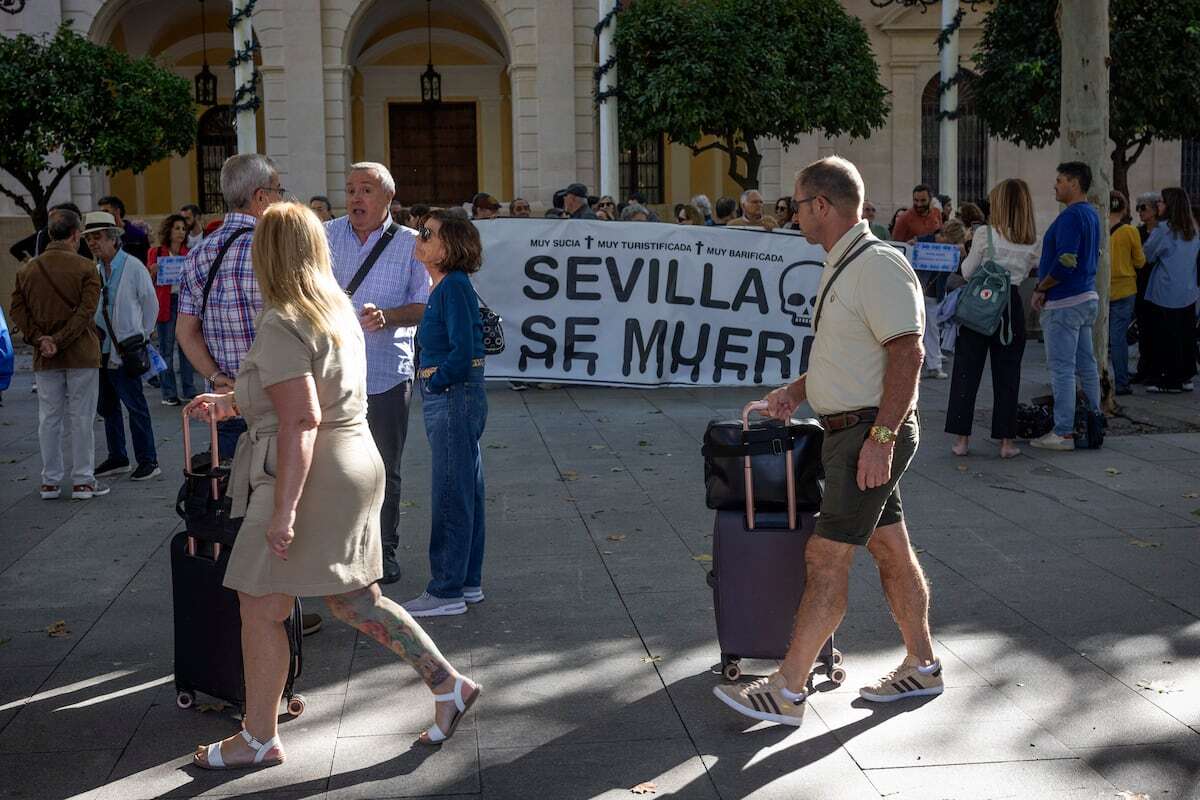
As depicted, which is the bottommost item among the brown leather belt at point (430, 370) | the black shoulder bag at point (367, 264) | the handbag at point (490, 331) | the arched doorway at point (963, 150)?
the brown leather belt at point (430, 370)

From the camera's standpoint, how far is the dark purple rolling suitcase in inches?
198

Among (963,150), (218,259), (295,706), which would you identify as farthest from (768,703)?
(963,150)

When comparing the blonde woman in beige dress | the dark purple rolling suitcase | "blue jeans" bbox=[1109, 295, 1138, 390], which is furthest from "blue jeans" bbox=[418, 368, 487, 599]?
"blue jeans" bbox=[1109, 295, 1138, 390]

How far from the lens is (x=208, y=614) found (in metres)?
4.97

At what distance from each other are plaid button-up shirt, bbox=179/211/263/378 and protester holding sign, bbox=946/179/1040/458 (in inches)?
218

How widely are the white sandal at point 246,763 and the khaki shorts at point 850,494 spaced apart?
188cm

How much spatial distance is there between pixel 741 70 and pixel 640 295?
976cm

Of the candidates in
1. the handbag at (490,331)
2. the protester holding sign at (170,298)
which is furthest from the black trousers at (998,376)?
the protester holding sign at (170,298)

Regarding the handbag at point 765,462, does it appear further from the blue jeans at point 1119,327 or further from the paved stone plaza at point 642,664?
the blue jeans at point 1119,327

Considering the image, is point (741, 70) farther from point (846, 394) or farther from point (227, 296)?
point (846, 394)

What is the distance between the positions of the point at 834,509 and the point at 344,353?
5.39 feet

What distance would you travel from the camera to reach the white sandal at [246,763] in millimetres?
4504

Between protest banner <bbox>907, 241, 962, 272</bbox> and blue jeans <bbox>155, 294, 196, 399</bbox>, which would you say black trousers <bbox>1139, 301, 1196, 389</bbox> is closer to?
protest banner <bbox>907, 241, 962, 272</bbox>

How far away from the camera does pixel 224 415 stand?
185 inches
